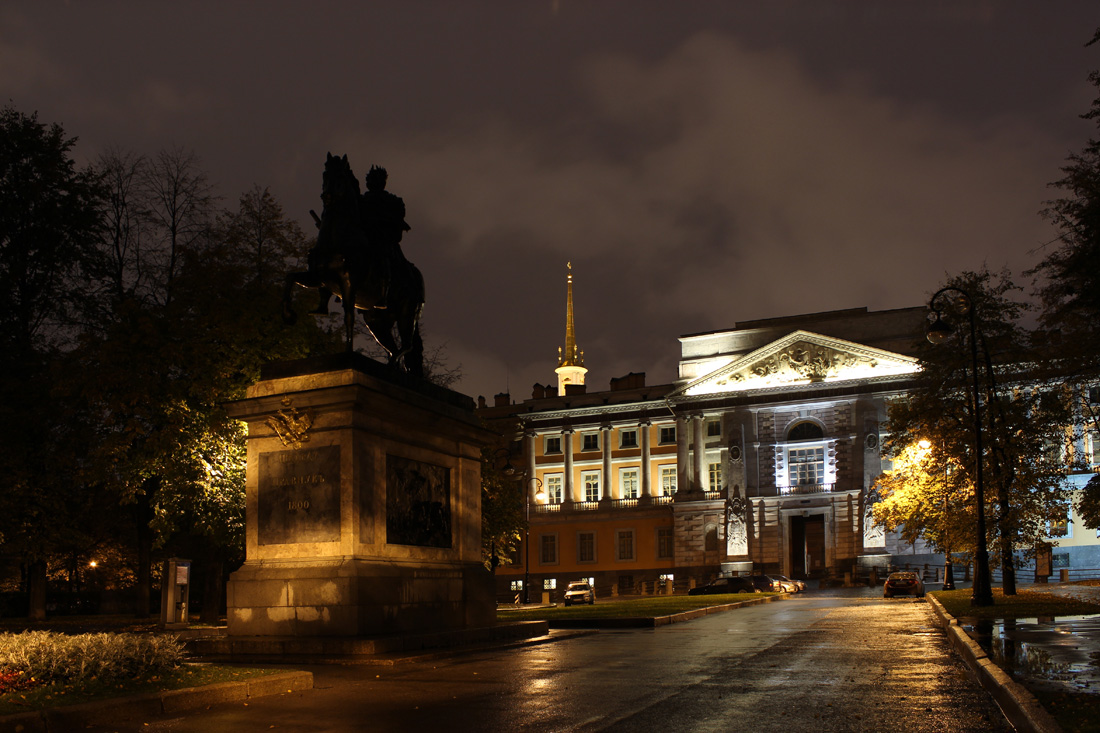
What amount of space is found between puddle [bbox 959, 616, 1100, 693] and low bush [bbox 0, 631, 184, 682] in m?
8.68

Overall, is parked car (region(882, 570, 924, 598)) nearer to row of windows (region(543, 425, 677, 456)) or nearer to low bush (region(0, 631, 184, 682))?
low bush (region(0, 631, 184, 682))

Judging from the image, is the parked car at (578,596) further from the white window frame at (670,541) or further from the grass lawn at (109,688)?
the grass lawn at (109,688)

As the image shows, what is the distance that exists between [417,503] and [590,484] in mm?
74843

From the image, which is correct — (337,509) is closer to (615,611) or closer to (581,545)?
(615,611)

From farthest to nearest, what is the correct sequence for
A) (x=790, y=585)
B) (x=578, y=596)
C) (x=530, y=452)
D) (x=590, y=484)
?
(x=530, y=452) → (x=590, y=484) → (x=790, y=585) → (x=578, y=596)

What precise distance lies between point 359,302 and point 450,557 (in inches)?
175

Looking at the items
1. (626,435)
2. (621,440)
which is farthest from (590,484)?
(626,435)

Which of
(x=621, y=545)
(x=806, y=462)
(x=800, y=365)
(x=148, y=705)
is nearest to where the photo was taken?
(x=148, y=705)

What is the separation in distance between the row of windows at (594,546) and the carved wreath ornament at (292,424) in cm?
7187

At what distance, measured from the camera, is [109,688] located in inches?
392

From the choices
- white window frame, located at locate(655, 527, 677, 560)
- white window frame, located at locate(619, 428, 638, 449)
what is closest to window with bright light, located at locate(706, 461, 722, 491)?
white window frame, located at locate(655, 527, 677, 560)

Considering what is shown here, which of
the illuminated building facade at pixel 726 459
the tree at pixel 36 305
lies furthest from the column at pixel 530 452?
the tree at pixel 36 305

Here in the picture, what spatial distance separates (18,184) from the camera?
1259 inches

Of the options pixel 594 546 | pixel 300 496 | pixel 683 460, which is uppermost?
pixel 683 460
